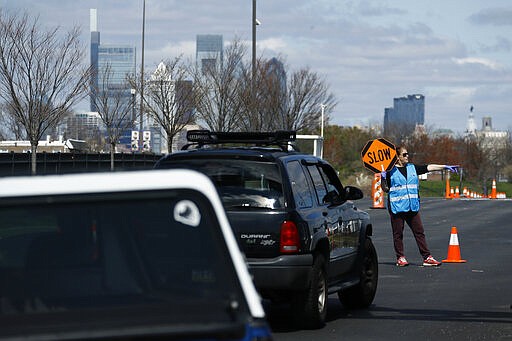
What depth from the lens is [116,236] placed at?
15.3ft

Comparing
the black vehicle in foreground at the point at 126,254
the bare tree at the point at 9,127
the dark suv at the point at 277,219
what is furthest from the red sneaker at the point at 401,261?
the bare tree at the point at 9,127

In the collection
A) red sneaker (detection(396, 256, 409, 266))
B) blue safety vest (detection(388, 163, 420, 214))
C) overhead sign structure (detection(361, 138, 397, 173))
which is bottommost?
red sneaker (detection(396, 256, 409, 266))

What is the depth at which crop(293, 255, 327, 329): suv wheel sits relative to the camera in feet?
35.9

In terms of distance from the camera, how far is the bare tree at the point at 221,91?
47.7 m

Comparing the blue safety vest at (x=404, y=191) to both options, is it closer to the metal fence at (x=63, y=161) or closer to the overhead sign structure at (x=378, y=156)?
the overhead sign structure at (x=378, y=156)

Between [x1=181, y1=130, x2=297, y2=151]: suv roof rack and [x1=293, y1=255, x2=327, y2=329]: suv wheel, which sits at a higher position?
Answer: [x1=181, y1=130, x2=297, y2=151]: suv roof rack

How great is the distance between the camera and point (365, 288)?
42.5 feet

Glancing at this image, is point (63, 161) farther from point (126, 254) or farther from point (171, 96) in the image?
point (126, 254)

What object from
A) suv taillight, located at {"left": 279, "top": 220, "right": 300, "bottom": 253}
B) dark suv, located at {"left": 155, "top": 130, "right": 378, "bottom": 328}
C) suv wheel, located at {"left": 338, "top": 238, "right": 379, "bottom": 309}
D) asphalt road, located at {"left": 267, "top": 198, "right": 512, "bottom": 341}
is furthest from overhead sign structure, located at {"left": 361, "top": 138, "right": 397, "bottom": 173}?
suv taillight, located at {"left": 279, "top": 220, "right": 300, "bottom": 253}

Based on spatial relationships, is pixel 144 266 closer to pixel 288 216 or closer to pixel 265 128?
pixel 288 216

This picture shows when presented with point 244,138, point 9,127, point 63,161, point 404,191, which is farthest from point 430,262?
point 9,127

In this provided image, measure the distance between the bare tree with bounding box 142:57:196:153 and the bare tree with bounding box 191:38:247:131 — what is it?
46 cm

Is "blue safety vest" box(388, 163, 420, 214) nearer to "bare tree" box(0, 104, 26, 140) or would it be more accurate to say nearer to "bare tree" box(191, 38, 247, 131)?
"bare tree" box(191, 38, 247, 131)

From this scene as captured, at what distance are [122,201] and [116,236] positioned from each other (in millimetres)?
206
